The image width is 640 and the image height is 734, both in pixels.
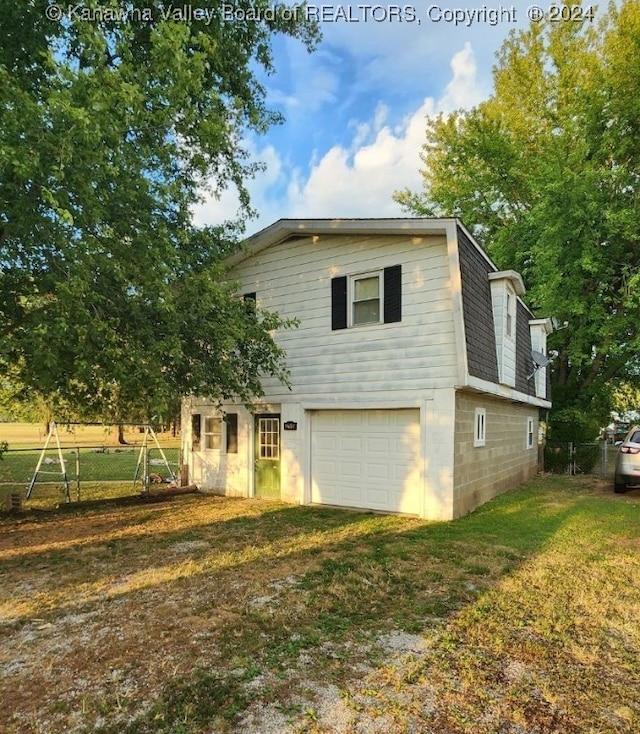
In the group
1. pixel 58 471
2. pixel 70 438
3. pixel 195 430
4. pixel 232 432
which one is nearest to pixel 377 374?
pixel 232 432

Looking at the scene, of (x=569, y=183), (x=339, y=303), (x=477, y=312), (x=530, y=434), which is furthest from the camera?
(x=569, y=183)

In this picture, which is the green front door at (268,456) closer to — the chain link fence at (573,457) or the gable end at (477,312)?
the gable end at (477,312)

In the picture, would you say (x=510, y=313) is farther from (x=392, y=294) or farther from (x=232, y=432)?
(x=232, y=432)

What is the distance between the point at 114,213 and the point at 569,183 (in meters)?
16.3

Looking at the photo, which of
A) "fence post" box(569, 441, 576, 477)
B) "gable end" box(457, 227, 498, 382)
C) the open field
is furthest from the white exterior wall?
"fence post" box(569, 441, 576, 477)

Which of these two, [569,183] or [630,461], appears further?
[569,183]

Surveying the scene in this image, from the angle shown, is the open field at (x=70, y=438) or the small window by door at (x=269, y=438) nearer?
the small window by door at (x=269, y=438)

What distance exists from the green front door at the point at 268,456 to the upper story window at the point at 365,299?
299 cm

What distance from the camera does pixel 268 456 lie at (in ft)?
35.6

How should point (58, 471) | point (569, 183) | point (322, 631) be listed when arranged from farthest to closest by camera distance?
point (569, 183) < point (58, 471) < point (322, 631)

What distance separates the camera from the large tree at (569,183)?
56.3ft

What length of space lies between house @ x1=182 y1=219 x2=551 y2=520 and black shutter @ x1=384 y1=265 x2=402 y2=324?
0.07 ft

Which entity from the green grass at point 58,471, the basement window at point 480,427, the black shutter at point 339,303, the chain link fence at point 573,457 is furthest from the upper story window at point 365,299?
the chain link fence at point 573,457

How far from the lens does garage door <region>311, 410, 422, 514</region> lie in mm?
8938
